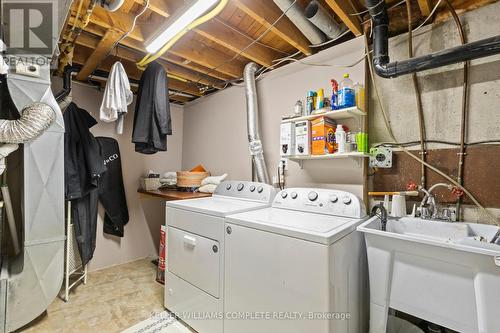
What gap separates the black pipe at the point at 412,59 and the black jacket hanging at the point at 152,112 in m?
1.77

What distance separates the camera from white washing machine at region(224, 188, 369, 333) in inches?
43.7

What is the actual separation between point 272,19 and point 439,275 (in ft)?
6.11

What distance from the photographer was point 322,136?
178 centimetres

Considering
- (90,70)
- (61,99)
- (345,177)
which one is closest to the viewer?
(345,177)

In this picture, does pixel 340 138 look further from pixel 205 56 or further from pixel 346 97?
pixel 205 56

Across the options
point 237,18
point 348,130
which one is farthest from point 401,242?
point 237,18

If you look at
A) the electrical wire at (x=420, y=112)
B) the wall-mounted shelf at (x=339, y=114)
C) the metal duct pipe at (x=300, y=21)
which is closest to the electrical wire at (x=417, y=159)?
the electrical wire at (x=420, y=112)

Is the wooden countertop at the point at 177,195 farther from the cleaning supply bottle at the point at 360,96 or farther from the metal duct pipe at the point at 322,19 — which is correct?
the metal duct pipe at the point at 322,19

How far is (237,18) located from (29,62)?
5.36 ft

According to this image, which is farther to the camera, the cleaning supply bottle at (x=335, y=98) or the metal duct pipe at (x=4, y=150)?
the cleaning supply bottle at (x=335, y=98)

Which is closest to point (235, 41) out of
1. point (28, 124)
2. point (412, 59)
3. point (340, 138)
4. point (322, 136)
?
point (322, 136)

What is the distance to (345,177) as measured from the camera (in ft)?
6.24

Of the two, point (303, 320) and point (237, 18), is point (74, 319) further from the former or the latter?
point (237, 18)

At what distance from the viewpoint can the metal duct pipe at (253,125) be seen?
88.7 inches
